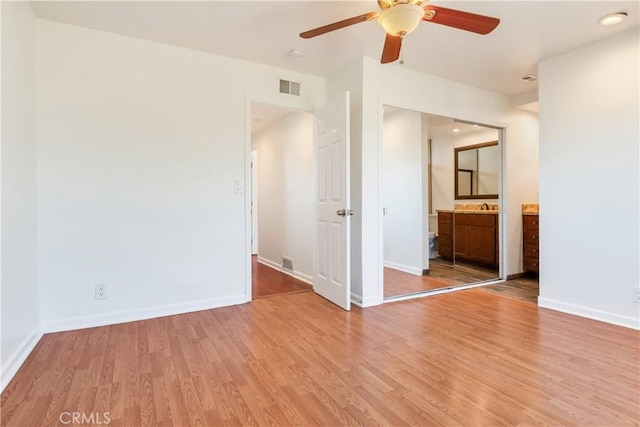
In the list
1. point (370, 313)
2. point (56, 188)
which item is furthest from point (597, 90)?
point (56, 188)

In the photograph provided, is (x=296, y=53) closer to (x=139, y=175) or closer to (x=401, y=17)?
(x=401, y=17)

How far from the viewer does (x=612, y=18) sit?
2498mm

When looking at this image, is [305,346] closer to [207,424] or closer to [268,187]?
[207,424]

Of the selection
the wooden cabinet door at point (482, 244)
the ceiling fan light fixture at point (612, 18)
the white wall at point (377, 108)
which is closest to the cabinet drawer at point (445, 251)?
the wooden cabinet door at point (482, 244)

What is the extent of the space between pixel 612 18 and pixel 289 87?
270cm

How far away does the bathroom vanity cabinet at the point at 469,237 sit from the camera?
459cm

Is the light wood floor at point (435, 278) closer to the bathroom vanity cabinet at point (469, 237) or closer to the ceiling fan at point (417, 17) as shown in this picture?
the bathroom vanity cabinet at point (469, 237)

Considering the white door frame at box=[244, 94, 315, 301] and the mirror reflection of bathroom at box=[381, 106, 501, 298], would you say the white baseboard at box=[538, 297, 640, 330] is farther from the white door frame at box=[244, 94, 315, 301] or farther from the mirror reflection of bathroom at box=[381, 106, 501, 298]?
the white door frame at box=[244, 94, 315, 301]

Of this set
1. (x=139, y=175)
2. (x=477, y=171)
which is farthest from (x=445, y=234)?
(x=139, y=175)

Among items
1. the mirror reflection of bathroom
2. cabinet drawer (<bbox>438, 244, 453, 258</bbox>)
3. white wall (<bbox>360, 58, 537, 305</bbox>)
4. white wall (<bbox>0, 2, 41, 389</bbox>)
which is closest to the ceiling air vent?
white wall (<bbox>360, 58, 537, 305</bbox>)

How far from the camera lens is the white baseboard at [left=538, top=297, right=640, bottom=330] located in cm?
268

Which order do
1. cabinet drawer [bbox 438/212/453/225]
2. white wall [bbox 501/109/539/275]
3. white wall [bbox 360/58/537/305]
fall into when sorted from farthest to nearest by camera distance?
cabinet drawer [bbox 438/212/453/225] < white wall [bbox 501/109/539/275] < white wall [bbox 360/58/537/305]

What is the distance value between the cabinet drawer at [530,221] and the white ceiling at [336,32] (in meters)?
1.81

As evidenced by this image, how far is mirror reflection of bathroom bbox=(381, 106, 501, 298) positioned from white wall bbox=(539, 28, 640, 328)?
122cm
